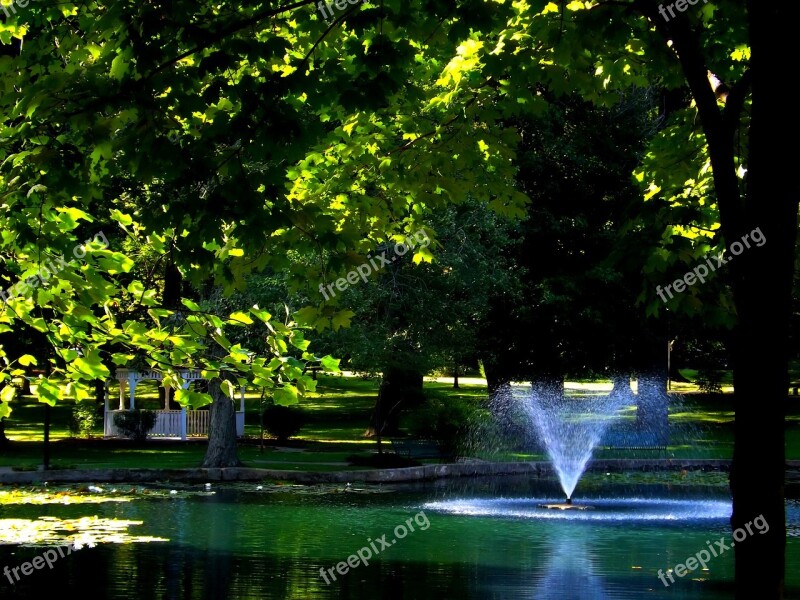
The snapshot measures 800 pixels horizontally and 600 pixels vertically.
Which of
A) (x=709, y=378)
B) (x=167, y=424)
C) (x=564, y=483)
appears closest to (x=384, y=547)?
(x=564, y=483)

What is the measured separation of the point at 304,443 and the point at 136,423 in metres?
5.75

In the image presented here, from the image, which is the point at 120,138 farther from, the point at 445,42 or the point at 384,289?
the point at 384,289

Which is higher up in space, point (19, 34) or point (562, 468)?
point (19, 34)

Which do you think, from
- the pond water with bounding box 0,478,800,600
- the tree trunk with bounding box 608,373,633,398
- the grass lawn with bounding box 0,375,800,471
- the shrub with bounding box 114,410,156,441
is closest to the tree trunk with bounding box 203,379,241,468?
the grass lawn with bounding box 0,375,800,471

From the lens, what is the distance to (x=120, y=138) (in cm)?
699

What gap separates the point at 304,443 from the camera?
36.3m

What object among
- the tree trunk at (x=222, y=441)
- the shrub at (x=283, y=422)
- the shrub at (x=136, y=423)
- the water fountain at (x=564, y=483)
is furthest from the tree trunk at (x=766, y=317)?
the shrub at (x=136, y=423)

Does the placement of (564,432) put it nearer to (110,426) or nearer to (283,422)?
(283,422)

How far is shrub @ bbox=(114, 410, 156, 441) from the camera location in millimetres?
36500

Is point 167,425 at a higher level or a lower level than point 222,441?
lower

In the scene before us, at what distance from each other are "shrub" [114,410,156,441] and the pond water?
13548 mm

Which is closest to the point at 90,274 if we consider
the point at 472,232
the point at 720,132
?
the point at 720,132

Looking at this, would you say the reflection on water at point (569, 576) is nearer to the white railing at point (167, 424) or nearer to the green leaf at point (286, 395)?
the green leaf at point (286, 395)

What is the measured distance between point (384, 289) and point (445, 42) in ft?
56.9
